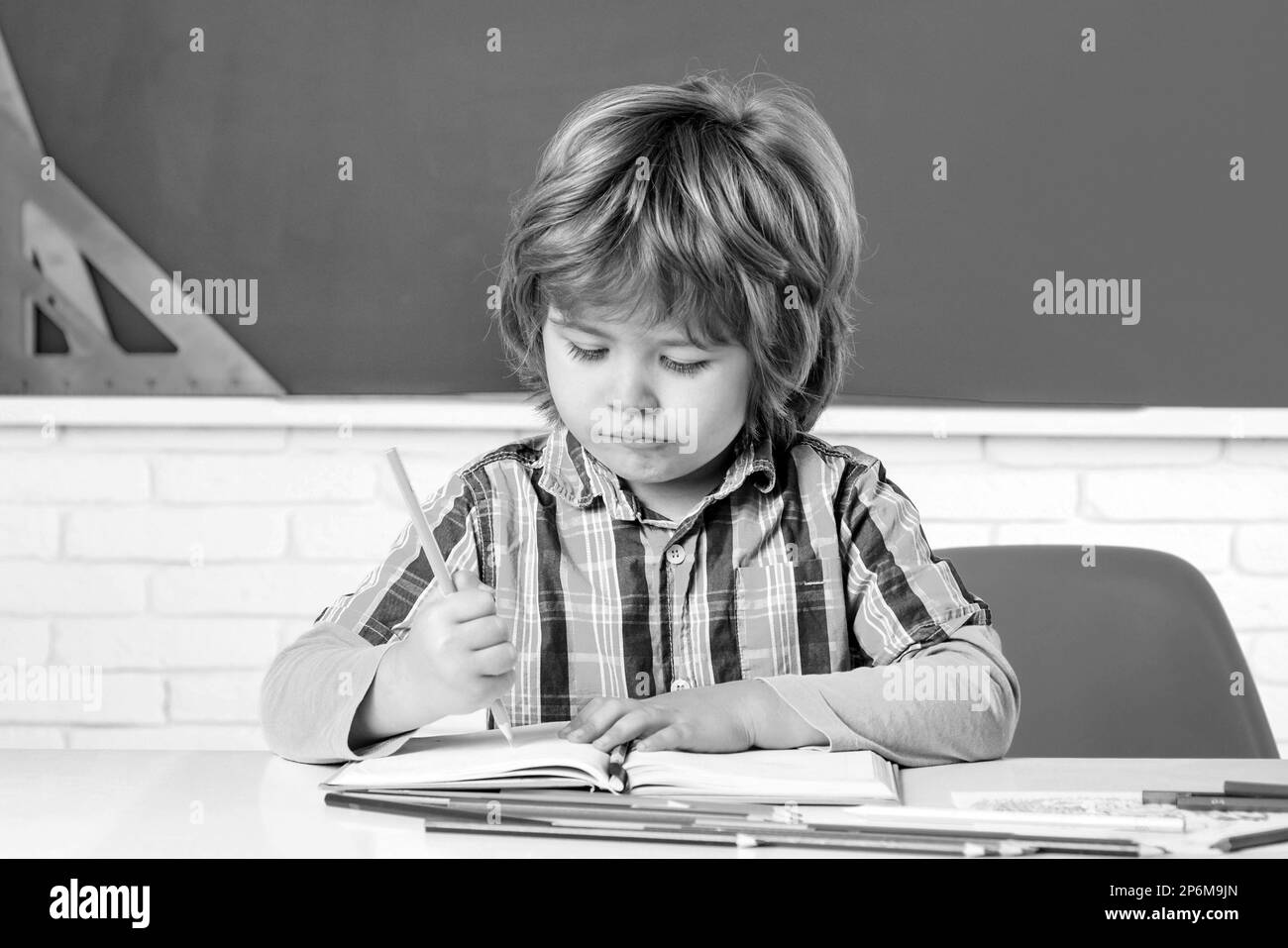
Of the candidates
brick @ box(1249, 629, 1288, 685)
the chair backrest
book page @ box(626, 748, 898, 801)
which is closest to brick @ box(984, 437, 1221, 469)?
brick @ box(1249, 629, 1288, 685)

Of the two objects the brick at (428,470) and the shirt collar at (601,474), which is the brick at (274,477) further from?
the shirt collar at (601,474)

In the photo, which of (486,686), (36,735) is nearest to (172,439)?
(36,735)

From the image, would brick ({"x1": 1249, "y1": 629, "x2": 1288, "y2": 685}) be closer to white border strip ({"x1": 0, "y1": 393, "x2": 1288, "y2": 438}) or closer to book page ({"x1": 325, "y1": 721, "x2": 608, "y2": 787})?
white border strip ({"x1": 0, "y1": 393, "x2": 1288, "y2": 438})

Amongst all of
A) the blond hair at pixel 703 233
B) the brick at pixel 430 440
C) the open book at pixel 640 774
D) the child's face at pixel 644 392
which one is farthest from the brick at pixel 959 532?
the open book at pixel 640 774

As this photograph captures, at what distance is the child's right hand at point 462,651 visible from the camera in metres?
0.82

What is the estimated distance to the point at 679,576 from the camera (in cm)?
111

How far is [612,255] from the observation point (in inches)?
41.0

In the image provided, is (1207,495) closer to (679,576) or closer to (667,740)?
(679,576)

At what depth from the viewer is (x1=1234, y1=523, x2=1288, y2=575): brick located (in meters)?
1.82

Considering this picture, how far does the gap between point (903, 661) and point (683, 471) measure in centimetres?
22

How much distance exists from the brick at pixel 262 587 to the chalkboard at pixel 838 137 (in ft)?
0.84
